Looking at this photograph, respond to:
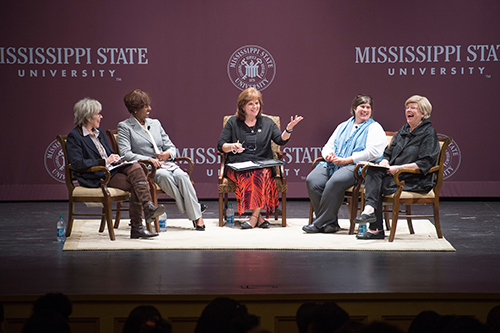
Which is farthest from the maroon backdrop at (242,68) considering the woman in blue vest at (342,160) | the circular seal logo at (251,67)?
the woman in blue vest at (342,160)

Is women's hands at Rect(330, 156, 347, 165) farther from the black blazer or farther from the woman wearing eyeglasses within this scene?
the black blazer

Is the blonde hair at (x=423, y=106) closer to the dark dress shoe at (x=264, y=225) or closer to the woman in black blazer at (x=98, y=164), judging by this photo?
the dark dress shoe at (x=264, y=225)

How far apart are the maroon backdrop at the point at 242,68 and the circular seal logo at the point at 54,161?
1cm

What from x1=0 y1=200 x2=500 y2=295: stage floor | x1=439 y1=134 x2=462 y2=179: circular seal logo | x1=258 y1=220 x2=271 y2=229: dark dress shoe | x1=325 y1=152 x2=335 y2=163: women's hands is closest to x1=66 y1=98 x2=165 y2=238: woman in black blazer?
x1=0 y1=200 x2=500 y2=295: stage floor

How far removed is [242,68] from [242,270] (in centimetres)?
366

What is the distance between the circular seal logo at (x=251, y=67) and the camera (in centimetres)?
695

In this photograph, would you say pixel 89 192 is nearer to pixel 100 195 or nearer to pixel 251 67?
pixel 100 195

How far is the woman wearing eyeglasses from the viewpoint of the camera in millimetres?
4723

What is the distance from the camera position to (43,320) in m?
1.77

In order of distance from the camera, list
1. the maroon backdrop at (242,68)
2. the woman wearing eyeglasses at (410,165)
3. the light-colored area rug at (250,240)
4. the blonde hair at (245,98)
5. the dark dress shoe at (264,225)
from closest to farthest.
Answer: the light-colored area rug at (250,240) → the woman wearing eyeglasses at (410,165) → the dark dress shoe at (264,225) → the blonde hair at (245,98) → the maroon backdrop at (242,68)

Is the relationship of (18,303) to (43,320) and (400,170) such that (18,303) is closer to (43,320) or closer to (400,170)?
(43,320)

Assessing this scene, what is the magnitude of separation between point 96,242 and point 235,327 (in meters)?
3.06

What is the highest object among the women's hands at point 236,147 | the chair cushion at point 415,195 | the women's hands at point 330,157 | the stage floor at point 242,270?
the women's hands at point 236,147
